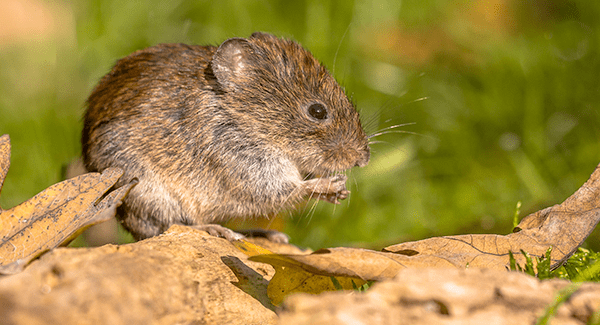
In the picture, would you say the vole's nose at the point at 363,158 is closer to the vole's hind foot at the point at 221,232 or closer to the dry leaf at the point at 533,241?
the vole's hind foot at the point at 221,232

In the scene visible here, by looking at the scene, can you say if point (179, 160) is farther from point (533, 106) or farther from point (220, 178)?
point (533, 106)

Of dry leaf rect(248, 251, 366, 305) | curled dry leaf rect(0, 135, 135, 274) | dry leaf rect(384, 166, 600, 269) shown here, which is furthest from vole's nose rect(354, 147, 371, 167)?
curled dry leaf rect(0, 135, 135, 274)

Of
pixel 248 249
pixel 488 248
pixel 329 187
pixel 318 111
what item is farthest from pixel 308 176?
pixel 488 248

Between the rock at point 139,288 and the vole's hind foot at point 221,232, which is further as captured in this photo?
the vole's hind foot at point 221,232

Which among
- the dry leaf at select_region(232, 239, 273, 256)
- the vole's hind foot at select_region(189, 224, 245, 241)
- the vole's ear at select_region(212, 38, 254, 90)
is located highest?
the vole's ear at select_region(212, 38, 254, 90)

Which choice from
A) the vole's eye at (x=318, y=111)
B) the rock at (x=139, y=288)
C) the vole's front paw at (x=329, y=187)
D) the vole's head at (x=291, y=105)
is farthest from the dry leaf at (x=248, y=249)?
the vole's eye at (x=318, y=111)

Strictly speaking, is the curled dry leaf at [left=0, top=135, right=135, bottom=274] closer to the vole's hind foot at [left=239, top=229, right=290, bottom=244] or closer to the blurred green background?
the vole's hind foot at [left=239, top=229, right=290, bottom=244]

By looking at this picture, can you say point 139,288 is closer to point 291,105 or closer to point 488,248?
point 488,248
